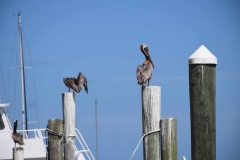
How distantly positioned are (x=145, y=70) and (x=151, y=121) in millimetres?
1395

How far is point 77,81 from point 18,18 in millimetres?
15189

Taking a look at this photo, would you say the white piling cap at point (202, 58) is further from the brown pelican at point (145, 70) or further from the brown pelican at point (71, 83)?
the brown pelican at point (71, 83)

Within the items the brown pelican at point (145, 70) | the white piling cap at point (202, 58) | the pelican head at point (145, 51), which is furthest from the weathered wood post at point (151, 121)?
the pelican head at point (145, 51)

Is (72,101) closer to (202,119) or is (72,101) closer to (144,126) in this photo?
(144,126)

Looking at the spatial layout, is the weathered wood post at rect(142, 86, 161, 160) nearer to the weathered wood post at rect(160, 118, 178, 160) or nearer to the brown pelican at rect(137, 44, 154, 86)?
the weathered wood post at rect(160, 118, 178, 160)

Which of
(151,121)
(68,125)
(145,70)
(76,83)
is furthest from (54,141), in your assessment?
(151,121)

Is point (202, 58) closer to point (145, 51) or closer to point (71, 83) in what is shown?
point (145, 51)

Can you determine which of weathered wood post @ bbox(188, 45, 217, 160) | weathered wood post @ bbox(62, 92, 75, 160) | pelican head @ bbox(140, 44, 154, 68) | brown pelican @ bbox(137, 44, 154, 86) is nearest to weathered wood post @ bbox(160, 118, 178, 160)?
brown pelican @ bbox(137, 44, 154, 86)

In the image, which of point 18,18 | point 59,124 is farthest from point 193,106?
point 18,18

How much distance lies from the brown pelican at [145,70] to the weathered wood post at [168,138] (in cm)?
95

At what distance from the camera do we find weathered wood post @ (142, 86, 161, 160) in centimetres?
656

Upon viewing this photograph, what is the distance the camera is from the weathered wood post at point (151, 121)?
258 inches

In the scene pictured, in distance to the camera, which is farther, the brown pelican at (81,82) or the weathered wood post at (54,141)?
the brown pelican at (81,82)

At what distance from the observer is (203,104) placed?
5246 mm
